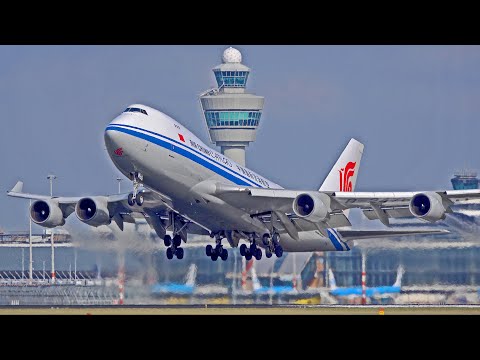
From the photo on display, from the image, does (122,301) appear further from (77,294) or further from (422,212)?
(422,212)

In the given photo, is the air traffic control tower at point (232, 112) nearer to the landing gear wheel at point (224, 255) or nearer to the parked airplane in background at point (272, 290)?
the parked airplane in background at point (272, 290)

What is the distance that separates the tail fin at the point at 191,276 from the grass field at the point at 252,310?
4.31 feet

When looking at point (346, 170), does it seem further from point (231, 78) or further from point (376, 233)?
point (231, 78)

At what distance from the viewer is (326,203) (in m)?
56.3

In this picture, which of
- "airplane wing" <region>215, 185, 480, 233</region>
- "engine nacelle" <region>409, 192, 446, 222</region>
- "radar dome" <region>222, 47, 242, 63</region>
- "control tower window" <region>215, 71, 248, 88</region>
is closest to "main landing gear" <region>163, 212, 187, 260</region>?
"airplane wing" <region>215, 185, 480, 233</region>

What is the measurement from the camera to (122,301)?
60656 mm

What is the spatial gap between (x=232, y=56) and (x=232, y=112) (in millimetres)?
12978

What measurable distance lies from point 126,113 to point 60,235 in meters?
15.9

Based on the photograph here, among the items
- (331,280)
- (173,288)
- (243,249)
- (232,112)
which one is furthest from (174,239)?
(232,112)

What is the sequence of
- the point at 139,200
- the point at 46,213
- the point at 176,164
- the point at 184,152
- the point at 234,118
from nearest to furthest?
1. the point at 176,164
2. the point at 139,200
3. the point at 184,152
4. the point at 46,213
5. the point at 234,118

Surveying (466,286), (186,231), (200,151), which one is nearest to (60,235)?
(186,231)

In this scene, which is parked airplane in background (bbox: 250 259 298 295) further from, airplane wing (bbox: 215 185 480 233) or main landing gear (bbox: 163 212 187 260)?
main landing gear (bbox: 163 212 187 260)

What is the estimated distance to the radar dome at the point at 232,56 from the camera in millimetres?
141663

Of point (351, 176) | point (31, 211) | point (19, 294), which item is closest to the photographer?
point (31, 211)
